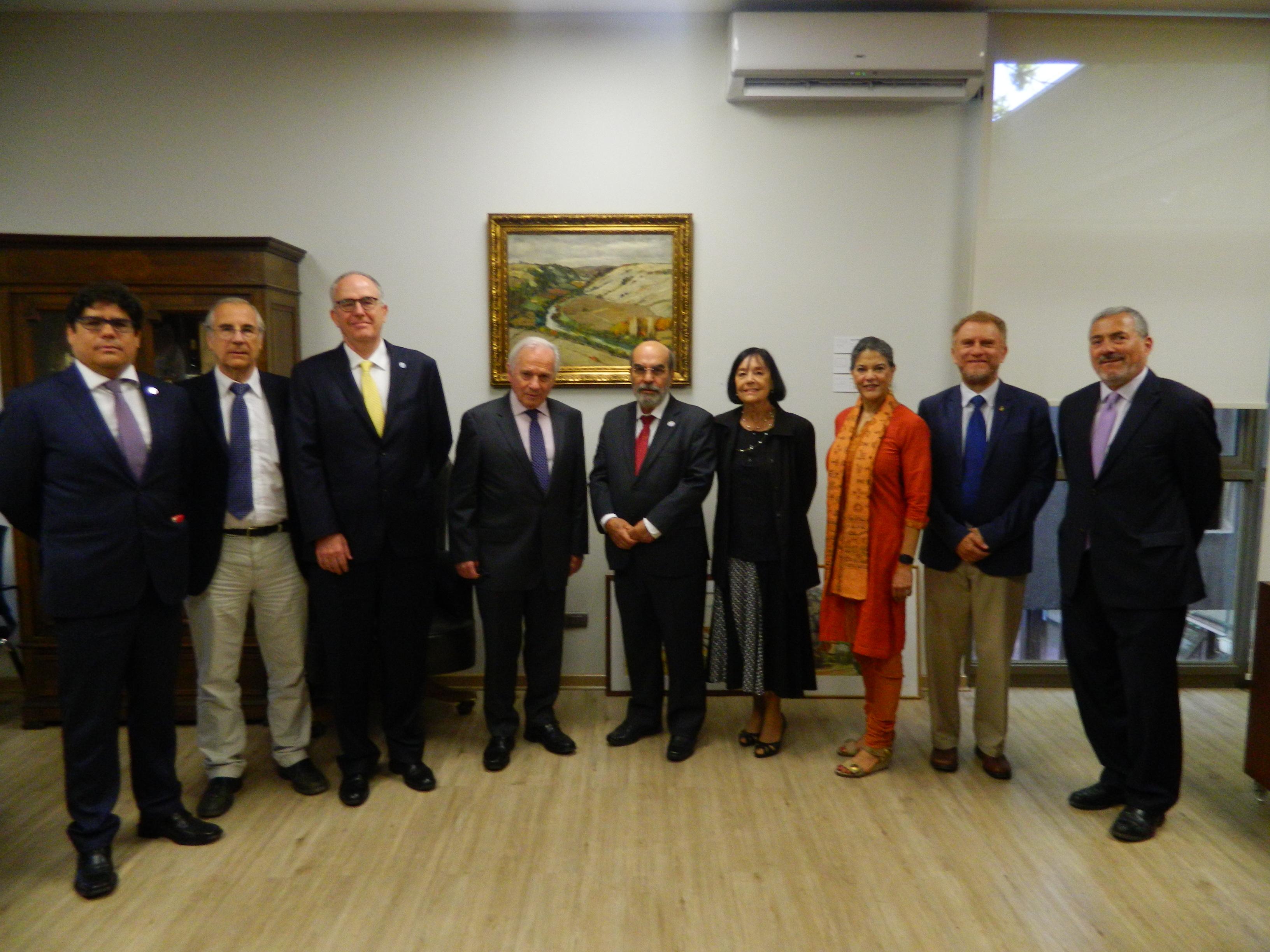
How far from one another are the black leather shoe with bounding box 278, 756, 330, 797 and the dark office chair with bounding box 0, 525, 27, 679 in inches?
48.1

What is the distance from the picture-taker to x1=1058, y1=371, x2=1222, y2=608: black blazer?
8.27 feet

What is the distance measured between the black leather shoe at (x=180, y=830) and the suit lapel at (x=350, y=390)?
4.22ft

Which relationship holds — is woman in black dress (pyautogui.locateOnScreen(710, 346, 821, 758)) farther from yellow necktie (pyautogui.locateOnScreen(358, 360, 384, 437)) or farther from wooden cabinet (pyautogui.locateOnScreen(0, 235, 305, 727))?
wooden cabinet (pyautogui.locateOnScreen(0, 235, 305, 727))

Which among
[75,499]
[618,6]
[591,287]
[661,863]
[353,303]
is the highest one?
[618,6]

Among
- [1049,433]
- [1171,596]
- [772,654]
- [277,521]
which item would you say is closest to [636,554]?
[772,654]

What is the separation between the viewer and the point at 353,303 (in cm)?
273

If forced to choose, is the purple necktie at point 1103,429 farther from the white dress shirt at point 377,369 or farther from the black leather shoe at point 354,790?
the black leather shoe at point 354,790

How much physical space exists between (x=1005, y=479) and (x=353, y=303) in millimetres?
2211

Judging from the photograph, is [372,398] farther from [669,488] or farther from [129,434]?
[669,488]

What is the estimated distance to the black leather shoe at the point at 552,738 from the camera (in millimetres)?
3170

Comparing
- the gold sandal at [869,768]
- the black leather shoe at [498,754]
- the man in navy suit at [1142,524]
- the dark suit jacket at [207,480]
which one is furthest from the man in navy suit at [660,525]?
the man in navy suit at [1142,524]

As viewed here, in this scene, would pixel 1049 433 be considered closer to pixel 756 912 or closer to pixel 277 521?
pixel 756 912

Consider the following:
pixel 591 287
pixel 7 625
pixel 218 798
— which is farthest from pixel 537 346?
pixel 7 625

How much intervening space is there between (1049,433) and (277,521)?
2.58 metres
